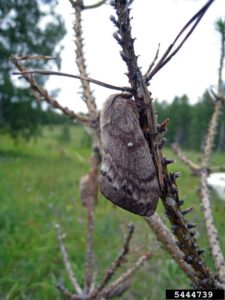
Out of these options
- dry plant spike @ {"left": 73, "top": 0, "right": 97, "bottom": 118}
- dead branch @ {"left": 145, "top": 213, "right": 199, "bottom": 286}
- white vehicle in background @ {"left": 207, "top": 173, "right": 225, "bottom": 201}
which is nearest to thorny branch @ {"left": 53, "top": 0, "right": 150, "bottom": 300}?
dry plant spike @ {"left": 73, "top": 0, "right": 97, "bottom": 118}

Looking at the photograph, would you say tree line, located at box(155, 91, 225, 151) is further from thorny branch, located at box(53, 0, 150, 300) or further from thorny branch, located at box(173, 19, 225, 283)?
thorny branch, located at box(53, 0, 150, 300)

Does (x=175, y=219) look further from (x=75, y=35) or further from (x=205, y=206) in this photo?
(x=75, y=35)

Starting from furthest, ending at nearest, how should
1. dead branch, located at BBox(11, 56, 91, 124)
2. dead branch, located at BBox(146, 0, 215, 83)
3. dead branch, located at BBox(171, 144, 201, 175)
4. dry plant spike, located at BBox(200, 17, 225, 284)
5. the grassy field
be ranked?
the grassy field, dead branch, located at BBox(171, 144, 201, 175), dead branch, located at BBox(11, 56, 91, 124), dry plant spike, located at BBox(200, 17, 225, 284), dead branch, located at BBox(146, 0, 215, 83)

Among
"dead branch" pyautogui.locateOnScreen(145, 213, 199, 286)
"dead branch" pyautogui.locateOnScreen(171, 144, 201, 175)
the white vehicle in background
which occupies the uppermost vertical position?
"dead branch" pyautogui.locateOnScreen(171, 144, 201, 175)

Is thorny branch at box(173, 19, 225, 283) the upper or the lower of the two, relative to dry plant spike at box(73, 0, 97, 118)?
lower

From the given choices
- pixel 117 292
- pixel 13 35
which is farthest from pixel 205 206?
pixel 13 35

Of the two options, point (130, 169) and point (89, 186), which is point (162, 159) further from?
point (89, 186)

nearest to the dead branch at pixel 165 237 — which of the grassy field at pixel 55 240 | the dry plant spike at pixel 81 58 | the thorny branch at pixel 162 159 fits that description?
the grassy field at pixel 55 240
